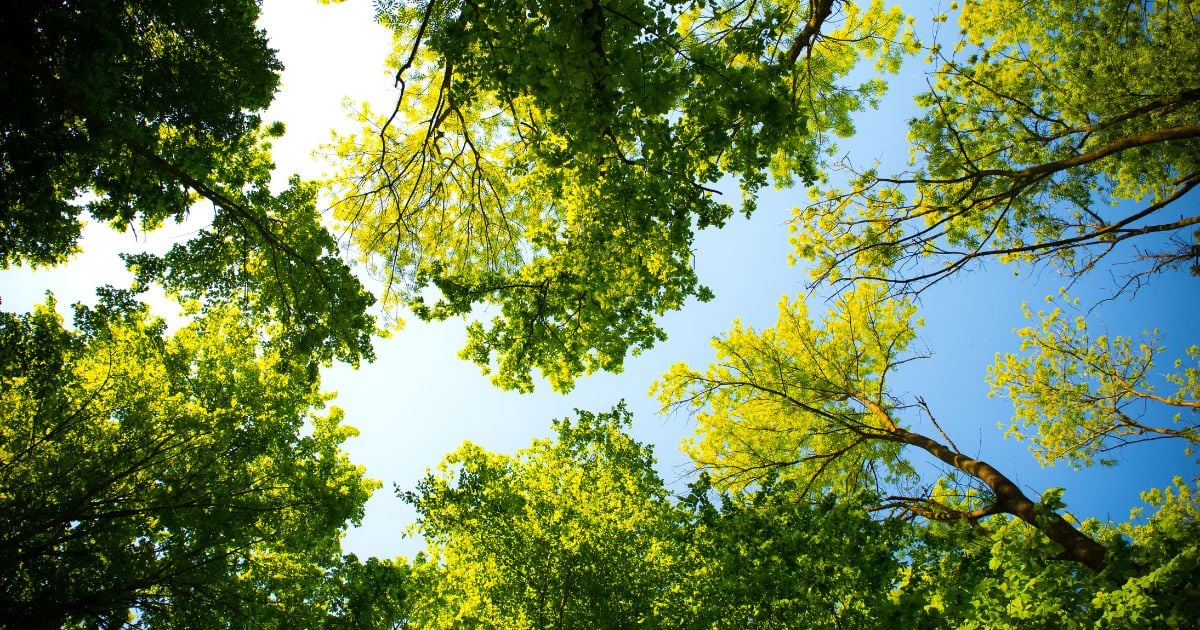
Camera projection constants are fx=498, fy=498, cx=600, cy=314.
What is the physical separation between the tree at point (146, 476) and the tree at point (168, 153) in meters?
0.78

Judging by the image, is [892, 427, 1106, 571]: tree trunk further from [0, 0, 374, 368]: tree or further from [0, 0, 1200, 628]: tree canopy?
[0, 0, 374, 368]: tree

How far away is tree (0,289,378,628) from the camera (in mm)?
6426

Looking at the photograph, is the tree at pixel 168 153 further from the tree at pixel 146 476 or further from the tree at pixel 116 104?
the tree at pixel 146 476

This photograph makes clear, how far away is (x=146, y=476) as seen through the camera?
773 cm

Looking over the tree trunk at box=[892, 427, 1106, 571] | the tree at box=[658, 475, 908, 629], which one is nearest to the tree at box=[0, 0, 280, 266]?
the tree at box=[658, 475, 908, 629]

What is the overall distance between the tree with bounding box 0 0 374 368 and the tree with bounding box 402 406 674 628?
9.45 ft

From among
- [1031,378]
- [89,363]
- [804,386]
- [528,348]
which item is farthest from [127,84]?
[1031,378]

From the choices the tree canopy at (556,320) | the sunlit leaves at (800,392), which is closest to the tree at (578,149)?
the tree canopy at (556,320)

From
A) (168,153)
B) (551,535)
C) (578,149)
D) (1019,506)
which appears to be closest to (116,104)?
(168,153)

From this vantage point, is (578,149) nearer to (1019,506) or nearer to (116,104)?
(116,104)

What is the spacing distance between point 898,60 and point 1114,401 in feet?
26.5

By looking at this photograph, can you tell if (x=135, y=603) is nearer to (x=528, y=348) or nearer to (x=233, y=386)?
(x=233, y=386)

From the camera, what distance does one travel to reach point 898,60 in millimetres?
9273

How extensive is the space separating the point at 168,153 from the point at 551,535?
691 cm
